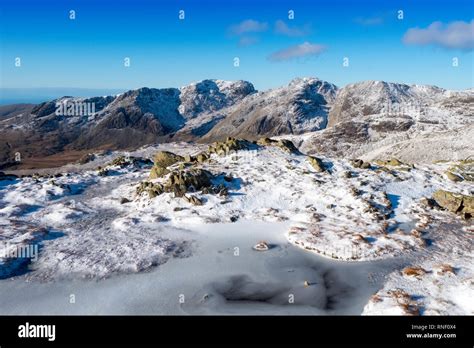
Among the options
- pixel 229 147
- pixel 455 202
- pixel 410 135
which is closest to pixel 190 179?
pixel 229 147

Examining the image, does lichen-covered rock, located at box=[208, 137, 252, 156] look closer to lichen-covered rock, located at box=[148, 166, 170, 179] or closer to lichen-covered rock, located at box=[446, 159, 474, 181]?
lichen-covered rock, located at box=[148, 166, 170, 179]

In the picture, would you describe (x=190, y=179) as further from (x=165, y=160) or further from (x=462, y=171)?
(x=462, y=171)

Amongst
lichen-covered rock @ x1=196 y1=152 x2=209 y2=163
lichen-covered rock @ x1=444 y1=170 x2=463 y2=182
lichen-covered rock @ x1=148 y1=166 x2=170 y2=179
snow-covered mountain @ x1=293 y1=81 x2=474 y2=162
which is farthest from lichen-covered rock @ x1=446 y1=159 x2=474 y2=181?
snow-covered mountain @ x1=293 y1=81 x2=474 y2=162

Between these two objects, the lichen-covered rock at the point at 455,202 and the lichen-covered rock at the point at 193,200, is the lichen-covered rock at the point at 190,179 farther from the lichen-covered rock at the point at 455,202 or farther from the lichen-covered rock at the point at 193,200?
the lichen-covered rock at the point at 455,202

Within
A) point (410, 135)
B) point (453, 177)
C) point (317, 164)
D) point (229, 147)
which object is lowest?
point (453, 177)

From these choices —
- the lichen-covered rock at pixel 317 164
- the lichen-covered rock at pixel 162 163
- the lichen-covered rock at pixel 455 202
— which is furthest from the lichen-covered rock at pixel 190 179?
the lichen-covered rock at pixel 455 202

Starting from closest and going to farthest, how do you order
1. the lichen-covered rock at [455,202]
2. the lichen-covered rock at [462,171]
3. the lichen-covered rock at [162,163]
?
the lichen-covered rock at [455,202] → the lichen-covered rock at [162,163] → the lichen-covered rock at [462,171]

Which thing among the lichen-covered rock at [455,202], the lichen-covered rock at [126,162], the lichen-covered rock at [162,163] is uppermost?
the lichen-covered rock at [162,163]

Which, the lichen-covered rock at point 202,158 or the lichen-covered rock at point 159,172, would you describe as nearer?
the lichen-covered rock at point 159,172
